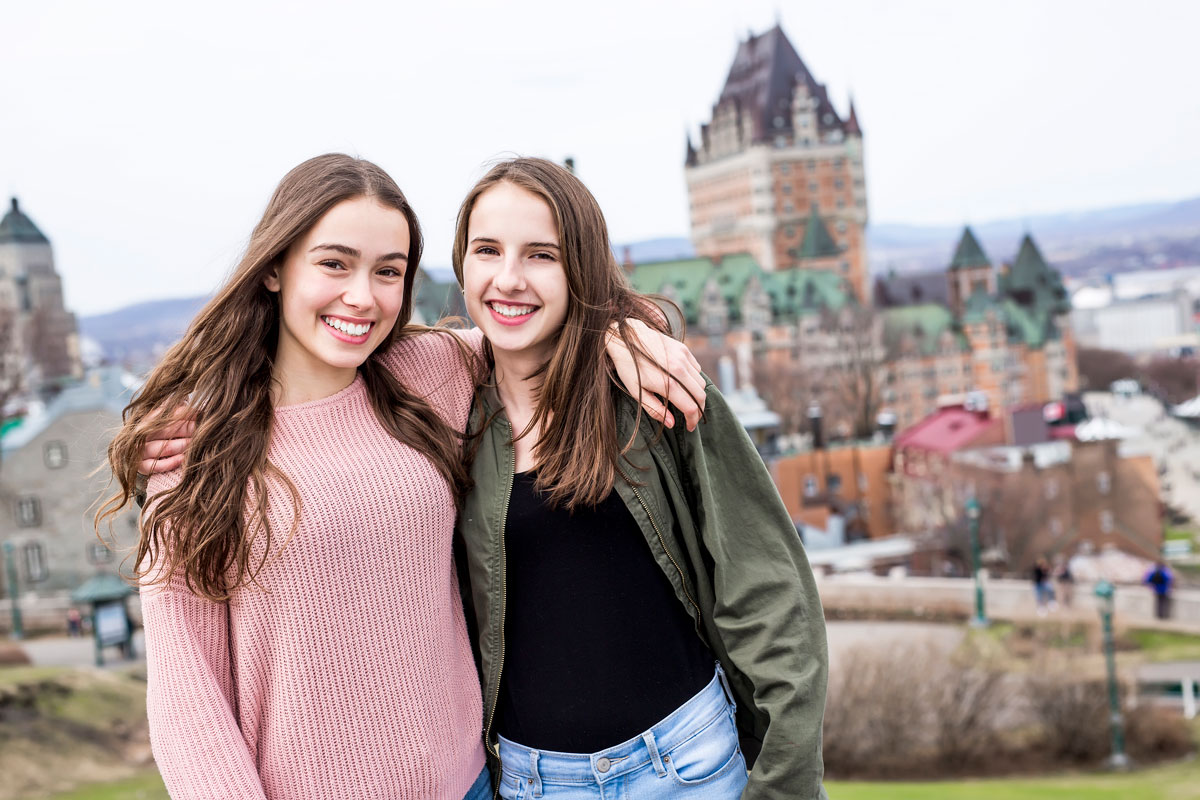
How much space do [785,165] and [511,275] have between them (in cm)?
6919

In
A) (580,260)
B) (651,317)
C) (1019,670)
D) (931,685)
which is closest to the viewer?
(580,260)

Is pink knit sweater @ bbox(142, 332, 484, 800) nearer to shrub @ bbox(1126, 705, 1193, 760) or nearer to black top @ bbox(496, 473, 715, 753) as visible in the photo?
black top @ bbox(496, 473, 715, 753)

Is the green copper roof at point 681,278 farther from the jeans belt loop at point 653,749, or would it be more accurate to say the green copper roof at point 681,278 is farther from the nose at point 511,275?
the jeans belt loop at point 653,749

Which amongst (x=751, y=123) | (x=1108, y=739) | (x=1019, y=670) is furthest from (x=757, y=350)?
(x=1108, y=739)

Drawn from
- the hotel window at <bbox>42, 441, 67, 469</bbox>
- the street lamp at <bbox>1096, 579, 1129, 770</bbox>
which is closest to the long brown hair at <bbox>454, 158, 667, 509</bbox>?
the street lamp at <bbox>1096, 579, 1129, 770</bbox>

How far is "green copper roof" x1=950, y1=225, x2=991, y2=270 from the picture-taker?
60.9 m

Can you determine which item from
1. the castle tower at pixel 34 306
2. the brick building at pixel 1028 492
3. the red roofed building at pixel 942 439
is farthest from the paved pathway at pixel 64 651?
the red roofed building at pixel 942 439

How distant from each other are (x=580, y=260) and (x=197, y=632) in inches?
36.1

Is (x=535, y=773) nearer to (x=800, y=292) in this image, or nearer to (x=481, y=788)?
(x=481, y=788)

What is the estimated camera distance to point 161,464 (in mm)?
1901

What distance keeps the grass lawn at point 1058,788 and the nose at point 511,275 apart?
8755 millimetres

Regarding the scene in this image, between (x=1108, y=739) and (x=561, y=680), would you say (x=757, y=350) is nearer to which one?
(x=1108, y=739)

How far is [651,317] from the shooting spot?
220cm

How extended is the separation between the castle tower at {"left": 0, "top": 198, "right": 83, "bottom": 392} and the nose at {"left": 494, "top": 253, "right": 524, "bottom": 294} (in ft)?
137
